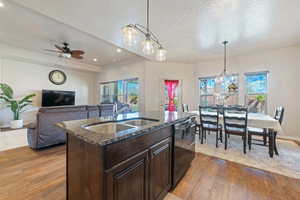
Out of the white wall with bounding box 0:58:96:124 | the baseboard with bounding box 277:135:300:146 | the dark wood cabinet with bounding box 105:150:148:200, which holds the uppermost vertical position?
the white wall with bounding box 0:58:96:124

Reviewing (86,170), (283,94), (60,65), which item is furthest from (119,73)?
(283,94)

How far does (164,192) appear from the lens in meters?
1.54

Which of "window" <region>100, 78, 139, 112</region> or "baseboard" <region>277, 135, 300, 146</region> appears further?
"window" <region>100, 78, 139, 112</region>

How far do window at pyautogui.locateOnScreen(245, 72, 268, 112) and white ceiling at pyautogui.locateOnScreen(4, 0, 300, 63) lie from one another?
1043 millimetres

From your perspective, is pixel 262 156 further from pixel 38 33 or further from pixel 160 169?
pixel 38 33

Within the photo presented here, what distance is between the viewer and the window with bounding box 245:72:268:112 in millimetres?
4324

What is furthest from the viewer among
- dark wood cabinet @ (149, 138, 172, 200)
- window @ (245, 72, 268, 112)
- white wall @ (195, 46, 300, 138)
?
window @ (245, 72, 268, 112)

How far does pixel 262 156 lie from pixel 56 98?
747 cm

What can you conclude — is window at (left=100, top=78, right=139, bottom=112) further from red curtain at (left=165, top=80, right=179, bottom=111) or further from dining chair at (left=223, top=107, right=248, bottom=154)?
dining chair at (left=223, top=107, right=248, bottom=154)

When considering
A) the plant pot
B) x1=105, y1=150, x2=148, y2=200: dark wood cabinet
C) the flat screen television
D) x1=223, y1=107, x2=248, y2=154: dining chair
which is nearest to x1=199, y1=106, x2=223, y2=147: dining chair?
x1=223, y1=107, x2=248, y2=154: dining chair

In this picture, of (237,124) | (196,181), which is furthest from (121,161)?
(237,124)

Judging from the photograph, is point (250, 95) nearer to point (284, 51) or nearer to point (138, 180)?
point (284, 51)

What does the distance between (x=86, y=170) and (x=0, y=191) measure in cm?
164

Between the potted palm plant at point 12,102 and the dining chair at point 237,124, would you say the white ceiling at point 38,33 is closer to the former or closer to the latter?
the potted palm plant at point 12,102
